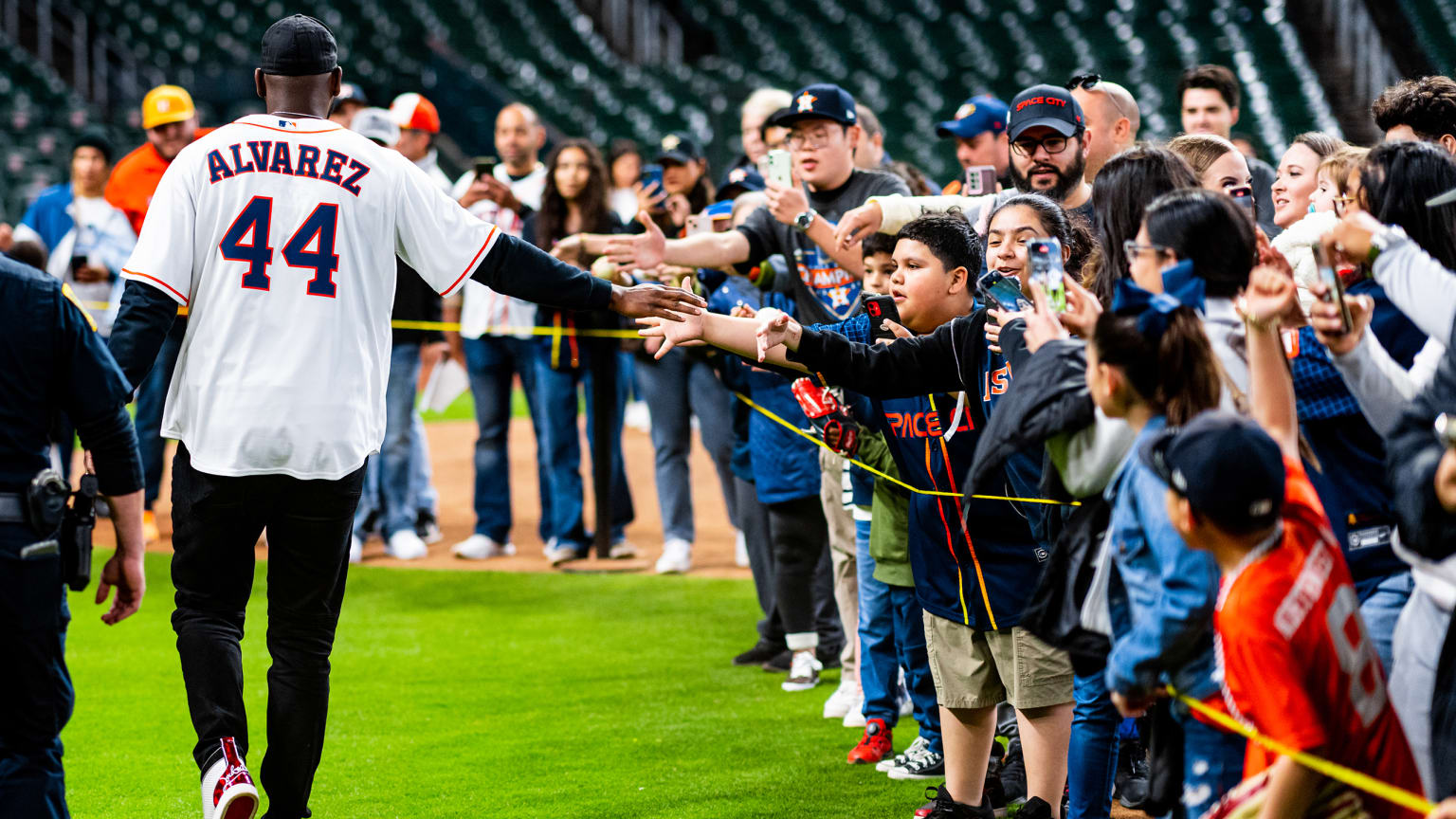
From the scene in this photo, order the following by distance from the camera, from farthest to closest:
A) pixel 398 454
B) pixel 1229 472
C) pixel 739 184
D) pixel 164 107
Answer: pixel 398 454 < pixel 164 107 < pixel 739 184 < pixel 1229 472

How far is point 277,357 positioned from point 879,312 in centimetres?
168

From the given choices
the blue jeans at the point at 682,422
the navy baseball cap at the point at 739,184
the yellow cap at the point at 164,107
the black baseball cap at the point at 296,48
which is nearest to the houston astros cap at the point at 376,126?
the yellow cap at the point at 164,107

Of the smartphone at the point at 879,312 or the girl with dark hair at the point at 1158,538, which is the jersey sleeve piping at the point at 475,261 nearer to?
the smartphone at the point at 879,312

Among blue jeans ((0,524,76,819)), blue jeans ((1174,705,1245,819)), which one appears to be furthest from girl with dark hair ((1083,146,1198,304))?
blue jeans ((0,524,76,819))

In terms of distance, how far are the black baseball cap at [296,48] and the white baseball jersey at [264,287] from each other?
14 cm

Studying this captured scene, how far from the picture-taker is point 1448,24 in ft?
47.6

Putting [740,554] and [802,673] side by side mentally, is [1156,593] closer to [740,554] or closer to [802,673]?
[802,673]

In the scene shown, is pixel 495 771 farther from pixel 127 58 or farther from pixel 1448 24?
pixel 127 58

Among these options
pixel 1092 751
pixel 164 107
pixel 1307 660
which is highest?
pixel 164 107

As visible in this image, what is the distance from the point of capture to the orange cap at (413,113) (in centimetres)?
804

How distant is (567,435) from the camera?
8.02m

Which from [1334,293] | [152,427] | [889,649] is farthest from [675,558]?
[1334,293]

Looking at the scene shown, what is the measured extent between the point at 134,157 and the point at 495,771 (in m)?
5.32

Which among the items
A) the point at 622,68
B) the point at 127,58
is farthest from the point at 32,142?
the point at 622,68
